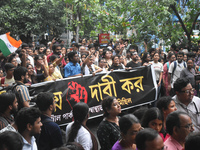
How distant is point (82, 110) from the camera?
3.42 meters

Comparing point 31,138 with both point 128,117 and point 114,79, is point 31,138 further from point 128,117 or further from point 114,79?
point 114,79

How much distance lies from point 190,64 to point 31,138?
5428mm

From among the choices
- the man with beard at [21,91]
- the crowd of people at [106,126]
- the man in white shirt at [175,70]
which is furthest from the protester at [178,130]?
the man in white shirt at [175,70]

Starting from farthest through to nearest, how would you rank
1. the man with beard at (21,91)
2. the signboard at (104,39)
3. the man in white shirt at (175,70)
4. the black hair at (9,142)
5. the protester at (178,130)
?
the signboard at (104,39) < the man in white shirt at (175,70) < the man with beard at (21,91) < the protester at (178,130) < the black hair at (9,142)

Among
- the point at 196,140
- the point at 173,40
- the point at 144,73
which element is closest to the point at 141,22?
the point at 173,40

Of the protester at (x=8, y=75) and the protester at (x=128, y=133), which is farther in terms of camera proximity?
the protester at (x=8, y=75)

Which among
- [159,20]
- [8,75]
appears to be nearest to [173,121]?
[8,75]

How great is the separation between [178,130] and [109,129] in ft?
3.14

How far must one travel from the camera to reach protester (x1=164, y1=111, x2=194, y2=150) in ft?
9.55

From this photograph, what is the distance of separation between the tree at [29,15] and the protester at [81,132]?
12016 mm

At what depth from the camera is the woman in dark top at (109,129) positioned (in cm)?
343

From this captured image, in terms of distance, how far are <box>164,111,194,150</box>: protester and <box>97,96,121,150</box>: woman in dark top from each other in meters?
0.76

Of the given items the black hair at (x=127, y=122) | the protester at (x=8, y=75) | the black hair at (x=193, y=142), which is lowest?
the black hair at (x=127, y=122)

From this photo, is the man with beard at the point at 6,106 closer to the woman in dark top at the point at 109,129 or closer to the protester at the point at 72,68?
the woman in dark top at the point at 109,129
